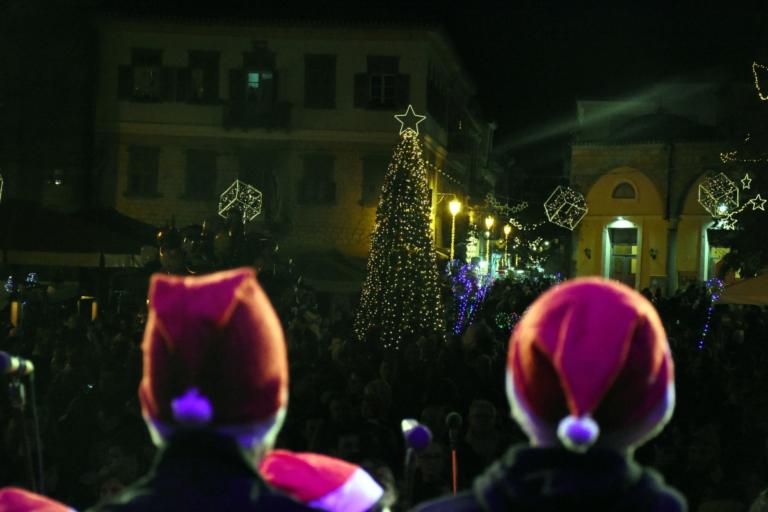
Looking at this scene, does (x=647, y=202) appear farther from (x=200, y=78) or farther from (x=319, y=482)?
(x=319, y=482)

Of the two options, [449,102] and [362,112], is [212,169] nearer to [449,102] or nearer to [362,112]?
[362,112]

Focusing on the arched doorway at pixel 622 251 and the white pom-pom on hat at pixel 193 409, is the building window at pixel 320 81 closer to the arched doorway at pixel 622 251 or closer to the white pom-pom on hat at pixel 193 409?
the arched doorway at pixel 622 251

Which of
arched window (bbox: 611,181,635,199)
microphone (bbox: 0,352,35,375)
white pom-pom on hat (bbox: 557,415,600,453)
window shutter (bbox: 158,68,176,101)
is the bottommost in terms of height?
white pom-pom on hat (bbox: 557,415,600,453)

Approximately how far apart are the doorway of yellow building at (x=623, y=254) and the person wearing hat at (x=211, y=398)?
140 ft

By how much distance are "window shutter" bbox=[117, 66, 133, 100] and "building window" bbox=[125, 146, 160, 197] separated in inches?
65.6

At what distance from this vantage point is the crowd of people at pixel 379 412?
22.0 feet

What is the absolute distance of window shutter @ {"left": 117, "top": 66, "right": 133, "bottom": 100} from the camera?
32.1 m

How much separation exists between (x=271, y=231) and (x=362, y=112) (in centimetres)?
480

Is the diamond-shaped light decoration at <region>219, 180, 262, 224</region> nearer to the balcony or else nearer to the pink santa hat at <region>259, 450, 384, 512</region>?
the balcony

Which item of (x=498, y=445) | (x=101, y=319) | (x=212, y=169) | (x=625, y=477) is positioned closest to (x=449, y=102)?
(x=212, y=169)

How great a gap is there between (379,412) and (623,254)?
37.6 metres

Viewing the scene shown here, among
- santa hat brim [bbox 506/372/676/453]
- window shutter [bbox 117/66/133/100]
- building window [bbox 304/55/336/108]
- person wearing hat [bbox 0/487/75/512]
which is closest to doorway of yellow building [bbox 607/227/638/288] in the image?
building window [bbox 304/55/336/108]

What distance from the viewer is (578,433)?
2365 millimetres

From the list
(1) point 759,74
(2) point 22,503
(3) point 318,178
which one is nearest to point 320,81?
(3) point 318,178
